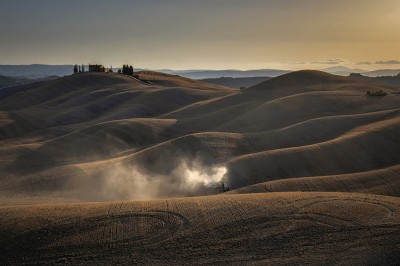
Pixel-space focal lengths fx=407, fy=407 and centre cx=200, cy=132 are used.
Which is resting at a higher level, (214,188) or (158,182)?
(214,188)

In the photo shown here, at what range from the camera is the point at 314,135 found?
121 ft

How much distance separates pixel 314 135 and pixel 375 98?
2167cm

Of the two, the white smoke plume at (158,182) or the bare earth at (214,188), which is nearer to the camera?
the bare earth at (214,188)

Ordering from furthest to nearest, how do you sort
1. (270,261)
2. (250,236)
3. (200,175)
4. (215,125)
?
(215,125), (200,175), (250,236), (270,261)

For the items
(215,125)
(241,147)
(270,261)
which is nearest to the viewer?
(270,261)

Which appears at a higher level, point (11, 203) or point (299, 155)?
point (299, 155)

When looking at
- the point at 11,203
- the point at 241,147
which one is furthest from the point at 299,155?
the point at 11,203

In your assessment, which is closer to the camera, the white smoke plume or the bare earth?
the bare earth

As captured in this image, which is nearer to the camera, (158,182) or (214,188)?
(214,188)

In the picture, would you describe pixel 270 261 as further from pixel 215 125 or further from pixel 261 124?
pixel 215 125

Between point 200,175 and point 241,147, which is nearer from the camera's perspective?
point 200,175

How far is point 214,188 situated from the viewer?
85.6 feet

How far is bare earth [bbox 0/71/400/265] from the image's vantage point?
14.0 metres

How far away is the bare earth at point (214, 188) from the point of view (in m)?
14.0
